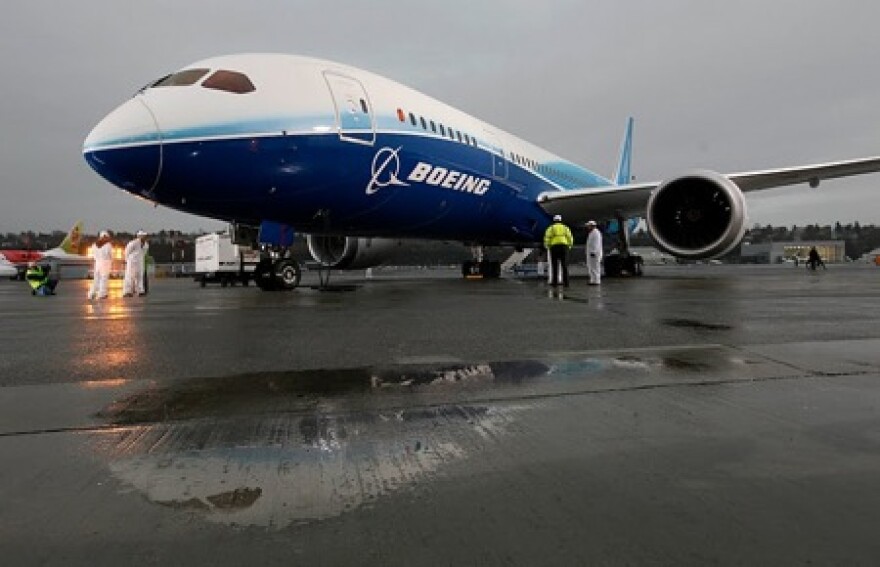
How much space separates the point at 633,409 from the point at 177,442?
7.18 feet

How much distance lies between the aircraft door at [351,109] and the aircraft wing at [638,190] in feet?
24.9

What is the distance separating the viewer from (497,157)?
52.9 feet

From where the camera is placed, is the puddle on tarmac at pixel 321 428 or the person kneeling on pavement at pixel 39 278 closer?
the puddle on tarmac at pixel 321 428

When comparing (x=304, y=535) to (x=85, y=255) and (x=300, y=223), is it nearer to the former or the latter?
(x=300, y=223)

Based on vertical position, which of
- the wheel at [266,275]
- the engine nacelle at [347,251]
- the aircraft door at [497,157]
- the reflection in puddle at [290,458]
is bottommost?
the reflection in puddle at [290,458]

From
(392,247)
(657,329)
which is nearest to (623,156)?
(392,247)

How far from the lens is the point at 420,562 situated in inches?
68.2

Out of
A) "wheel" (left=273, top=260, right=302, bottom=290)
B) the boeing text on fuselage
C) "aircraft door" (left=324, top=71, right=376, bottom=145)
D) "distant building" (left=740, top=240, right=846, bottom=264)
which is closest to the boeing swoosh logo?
the boeing text on fuselage

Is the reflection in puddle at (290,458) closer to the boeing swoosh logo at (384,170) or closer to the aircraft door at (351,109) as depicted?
the aircraft door at (351,109)

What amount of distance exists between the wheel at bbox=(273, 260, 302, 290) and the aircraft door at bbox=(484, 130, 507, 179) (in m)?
5.58

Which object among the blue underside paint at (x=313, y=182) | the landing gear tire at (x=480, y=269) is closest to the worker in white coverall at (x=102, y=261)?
the blue underside paint at (x=313, y=182)

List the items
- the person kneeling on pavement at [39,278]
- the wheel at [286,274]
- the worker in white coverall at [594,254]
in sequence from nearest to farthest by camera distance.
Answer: the wheel at [286,274]
the worker in white coverall at [594,254]
the person kneeling on pavement at [39,278]

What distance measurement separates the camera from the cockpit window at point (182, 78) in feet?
33.2

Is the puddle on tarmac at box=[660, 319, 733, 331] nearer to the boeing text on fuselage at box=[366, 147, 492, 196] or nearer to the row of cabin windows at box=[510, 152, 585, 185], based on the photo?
the boeing text on fuselage at box=[366, 147, 492, 196]
